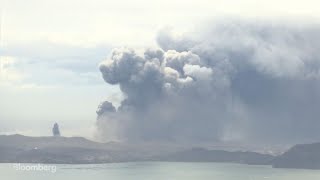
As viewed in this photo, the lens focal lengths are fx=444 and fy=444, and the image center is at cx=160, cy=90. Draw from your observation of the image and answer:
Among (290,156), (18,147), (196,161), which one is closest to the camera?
(18,147)

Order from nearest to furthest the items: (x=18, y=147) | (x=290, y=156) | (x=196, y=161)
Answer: (x=18, y=147)
(x=196, y=161)
(x=290, y=156)

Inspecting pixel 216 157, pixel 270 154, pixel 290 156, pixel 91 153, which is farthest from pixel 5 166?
pixel 290 156

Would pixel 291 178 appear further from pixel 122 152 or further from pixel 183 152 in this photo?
pixel 122 152

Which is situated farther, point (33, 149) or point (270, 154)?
point (270, 154)

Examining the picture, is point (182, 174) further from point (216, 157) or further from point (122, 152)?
point (122, 152)

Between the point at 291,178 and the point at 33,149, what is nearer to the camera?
the point at 33,149

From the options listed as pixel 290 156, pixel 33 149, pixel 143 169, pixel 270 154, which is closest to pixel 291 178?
pixel 290 156
